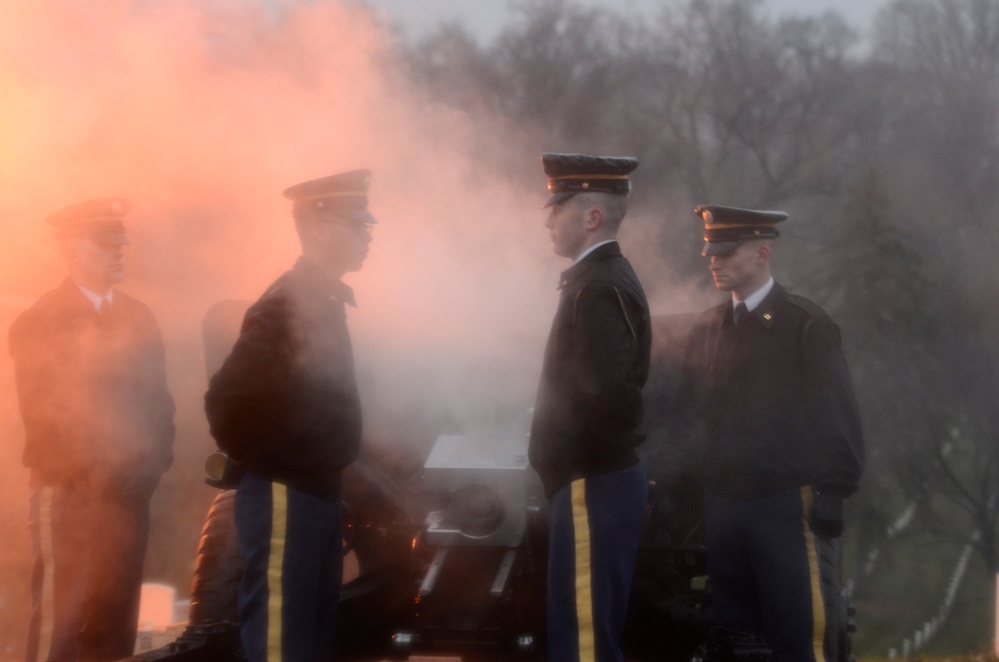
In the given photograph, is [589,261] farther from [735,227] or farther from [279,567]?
[279,567]

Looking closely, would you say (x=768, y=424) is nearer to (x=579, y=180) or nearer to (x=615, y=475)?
(x=615, y=475)

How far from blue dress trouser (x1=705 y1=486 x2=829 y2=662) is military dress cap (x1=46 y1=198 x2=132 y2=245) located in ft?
9.62

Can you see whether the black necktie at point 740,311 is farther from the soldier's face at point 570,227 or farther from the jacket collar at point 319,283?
the jacket collar at point 319,283

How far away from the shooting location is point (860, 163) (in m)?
19.2

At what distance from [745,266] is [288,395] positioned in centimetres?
197

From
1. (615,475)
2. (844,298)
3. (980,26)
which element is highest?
(980,26)

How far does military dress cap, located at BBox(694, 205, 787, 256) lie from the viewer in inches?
168

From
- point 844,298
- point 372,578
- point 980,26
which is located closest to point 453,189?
point 372,578

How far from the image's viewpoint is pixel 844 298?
20594 millimetres

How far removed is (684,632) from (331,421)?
→ 5.81ft

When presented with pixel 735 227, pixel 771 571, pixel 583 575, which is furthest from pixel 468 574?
pixel 735 227

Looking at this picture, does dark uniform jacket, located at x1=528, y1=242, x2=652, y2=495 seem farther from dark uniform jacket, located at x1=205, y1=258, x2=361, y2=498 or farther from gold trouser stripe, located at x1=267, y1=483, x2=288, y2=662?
gold trouser stripe, located at x1=267, y1=483, x2=288, y2=662

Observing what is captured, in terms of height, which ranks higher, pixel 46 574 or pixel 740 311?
pixel 740 311

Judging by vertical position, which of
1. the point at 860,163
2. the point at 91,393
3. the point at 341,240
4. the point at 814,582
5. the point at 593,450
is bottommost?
the point at 814,582
